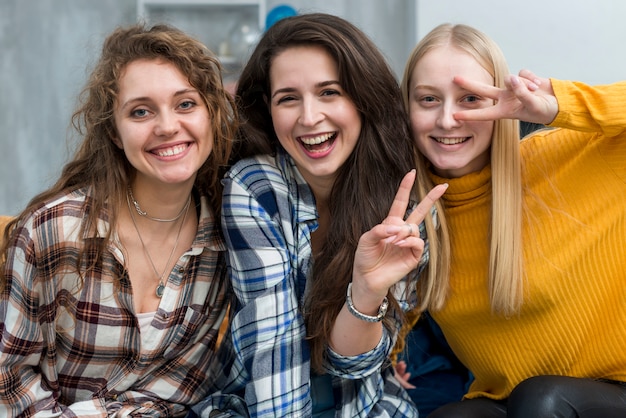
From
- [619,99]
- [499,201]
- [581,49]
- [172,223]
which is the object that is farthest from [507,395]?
[581,49]

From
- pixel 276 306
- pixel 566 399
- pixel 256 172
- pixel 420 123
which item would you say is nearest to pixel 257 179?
pixel 256 172

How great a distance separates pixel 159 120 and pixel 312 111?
1.11 ft

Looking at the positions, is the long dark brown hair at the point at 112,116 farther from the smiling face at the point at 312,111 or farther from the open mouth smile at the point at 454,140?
the open mouth smile at the point at 454,140

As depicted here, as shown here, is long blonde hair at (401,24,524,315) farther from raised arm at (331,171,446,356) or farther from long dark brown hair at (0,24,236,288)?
long dark brown hair at (0,24,236,288)

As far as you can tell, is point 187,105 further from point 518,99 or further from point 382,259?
point 518,99

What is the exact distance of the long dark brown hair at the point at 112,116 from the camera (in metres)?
1.56

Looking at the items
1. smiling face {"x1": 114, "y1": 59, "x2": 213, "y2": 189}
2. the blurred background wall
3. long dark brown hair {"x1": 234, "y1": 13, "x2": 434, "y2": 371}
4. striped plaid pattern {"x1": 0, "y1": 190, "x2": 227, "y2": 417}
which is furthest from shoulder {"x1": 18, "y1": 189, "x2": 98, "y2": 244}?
the blurred background wall

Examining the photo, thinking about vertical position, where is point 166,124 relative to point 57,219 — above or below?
above

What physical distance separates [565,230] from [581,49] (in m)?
2.60

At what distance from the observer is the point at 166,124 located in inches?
60.0

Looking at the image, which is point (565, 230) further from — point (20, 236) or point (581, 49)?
point (581, 49)

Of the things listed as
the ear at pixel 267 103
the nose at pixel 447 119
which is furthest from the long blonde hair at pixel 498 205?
the ear at pixel 267 103

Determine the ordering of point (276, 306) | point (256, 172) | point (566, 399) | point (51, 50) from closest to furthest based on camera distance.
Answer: point (566, 399)
point (276, 306)
point (256, 172)
point (51, 50)

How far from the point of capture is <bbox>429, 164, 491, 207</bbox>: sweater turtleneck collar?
1.66m
